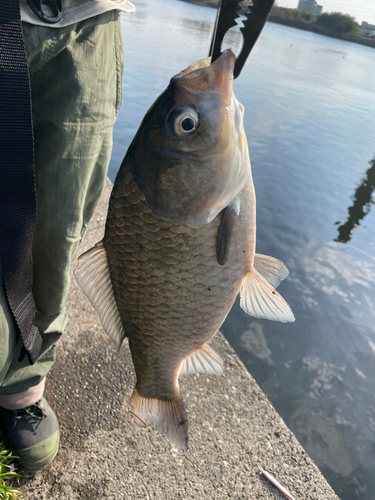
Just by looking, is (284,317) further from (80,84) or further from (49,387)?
(49,387)

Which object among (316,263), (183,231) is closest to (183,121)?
(183,231)

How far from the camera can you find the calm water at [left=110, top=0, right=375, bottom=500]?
13.2ft

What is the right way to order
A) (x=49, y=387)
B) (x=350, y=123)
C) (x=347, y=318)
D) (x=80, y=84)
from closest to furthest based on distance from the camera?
(x=80, y=84)
(x=49, y=387)
(x=347, y=318)
(x=350, y=123)

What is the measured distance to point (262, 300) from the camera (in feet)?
4.34

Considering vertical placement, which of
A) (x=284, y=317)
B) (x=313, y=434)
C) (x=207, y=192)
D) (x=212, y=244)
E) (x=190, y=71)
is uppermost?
(x=190, y=71)

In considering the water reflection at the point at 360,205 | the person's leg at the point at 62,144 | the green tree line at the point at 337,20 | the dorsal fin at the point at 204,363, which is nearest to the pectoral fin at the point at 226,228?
the dorsal fin at the point at 204,363

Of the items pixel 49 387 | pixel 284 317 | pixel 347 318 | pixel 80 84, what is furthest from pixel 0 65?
pixel 347 318

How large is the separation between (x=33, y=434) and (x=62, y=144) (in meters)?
1.47

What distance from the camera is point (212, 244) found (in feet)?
3.74

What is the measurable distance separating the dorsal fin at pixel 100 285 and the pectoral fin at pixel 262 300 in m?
0.46

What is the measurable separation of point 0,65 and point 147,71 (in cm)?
1591

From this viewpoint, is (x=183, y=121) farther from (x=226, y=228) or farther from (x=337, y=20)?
(x=337, y=20)

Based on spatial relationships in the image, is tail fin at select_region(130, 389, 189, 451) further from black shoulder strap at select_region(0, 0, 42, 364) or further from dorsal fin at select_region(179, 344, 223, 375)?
black shoulder strap at select_region(0, 0, 42, 364)

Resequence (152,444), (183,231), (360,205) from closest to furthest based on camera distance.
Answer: (183,231)
(152,444)
(360,205)
